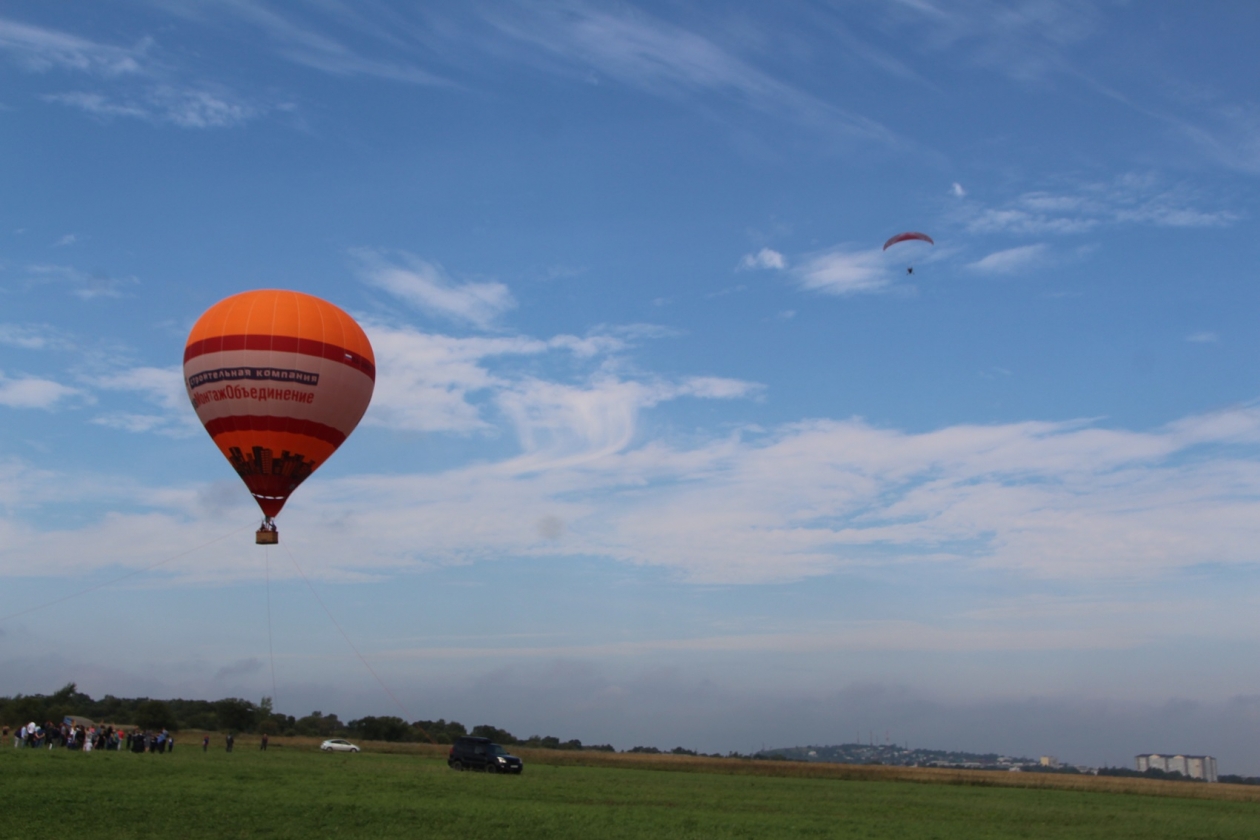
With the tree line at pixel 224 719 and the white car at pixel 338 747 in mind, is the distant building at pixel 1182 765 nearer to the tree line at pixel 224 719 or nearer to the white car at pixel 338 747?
the tree line at pixel 224 719

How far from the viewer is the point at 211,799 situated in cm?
2853

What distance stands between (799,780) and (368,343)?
31.2m

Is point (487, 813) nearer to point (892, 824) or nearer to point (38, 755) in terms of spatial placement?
point (892, 824)

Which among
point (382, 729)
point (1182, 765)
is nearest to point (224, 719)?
point (382, 729)

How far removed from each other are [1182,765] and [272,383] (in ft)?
577

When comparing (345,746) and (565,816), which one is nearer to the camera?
(565,816)

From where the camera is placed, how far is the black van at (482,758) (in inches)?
1746

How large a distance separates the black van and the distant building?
13982cm

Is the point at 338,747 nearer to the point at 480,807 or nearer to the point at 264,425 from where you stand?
the point at 264,425

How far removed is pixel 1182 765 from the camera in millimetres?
166125

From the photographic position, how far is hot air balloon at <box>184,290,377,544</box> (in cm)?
3469

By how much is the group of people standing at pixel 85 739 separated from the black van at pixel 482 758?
1416 centimetres

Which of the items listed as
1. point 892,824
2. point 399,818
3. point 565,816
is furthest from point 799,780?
point 399,818

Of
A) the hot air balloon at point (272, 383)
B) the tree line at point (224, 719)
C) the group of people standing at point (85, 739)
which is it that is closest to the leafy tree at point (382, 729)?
the tree line at point (224, 719)
